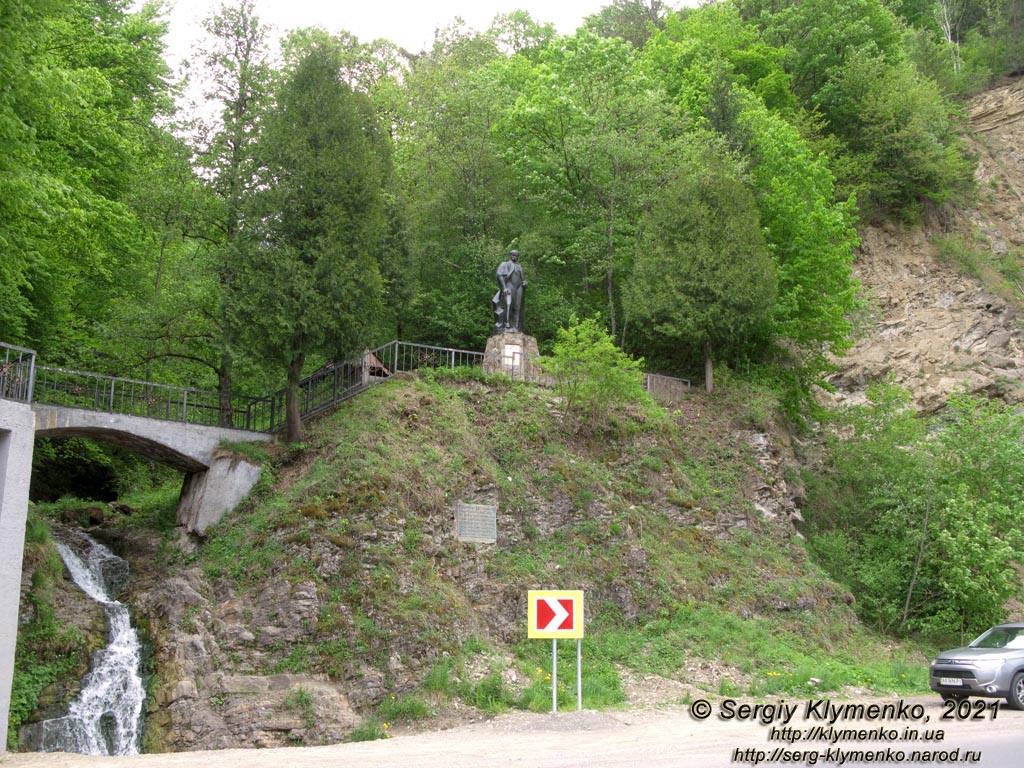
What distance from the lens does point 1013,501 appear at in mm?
22219

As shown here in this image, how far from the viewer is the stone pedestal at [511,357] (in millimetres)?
23047

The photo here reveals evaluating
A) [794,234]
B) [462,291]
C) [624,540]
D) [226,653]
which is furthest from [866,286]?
[226,653]

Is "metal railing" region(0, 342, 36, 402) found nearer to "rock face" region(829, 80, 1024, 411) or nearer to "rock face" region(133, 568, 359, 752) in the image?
"rock face" region(133, 568, 359, 752)

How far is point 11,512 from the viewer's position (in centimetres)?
1380

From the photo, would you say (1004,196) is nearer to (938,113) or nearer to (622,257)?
(938,113)

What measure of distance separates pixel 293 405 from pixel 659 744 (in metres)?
11.3

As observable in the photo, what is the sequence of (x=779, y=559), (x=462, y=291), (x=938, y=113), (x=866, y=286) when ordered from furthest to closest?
(x=938, y=113) < (x=866, y=286) < (x=462, y=291) < (x=779, y=559)

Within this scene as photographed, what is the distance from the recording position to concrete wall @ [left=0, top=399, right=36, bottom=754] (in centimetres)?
1307

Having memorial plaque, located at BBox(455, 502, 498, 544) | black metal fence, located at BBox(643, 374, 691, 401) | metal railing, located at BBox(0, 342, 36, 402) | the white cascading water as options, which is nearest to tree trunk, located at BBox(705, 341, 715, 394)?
black metal fence, located at BBox(643, 374, 691, 401)

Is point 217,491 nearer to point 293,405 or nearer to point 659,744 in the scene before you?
point 293,405

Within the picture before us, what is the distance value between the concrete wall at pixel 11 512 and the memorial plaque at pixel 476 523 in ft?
25.4

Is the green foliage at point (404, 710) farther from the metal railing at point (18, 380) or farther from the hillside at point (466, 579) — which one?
the metal railing at point (18, 380)

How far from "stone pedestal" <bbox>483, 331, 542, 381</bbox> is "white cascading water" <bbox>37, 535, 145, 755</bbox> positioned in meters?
10.3

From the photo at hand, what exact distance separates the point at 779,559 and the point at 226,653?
39.6ft
